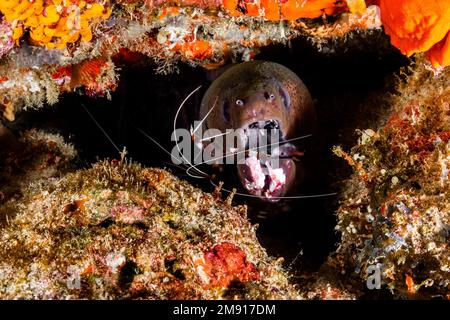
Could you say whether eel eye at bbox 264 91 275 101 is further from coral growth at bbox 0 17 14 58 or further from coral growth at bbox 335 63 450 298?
coral growth at bbox 0 17 14 58

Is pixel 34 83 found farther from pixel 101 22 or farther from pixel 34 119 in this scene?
pixel 34 119

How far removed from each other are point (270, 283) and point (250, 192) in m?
2.41

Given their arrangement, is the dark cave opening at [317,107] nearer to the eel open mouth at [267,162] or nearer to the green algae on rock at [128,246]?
the eel open mouth at [267,162]

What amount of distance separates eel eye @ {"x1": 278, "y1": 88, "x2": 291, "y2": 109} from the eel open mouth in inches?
13.6

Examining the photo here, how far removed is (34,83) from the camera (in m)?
3.71

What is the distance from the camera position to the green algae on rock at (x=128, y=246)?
210 centimetres

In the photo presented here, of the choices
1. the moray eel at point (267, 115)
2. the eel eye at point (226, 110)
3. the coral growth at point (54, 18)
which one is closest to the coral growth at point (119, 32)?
the coral growth at point (54, 18)

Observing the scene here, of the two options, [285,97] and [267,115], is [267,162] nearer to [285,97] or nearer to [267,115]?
[267,115]

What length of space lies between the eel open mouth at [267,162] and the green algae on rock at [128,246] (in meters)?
1.85

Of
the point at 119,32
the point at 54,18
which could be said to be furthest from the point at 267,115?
the point at 54,18

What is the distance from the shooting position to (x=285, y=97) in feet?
15.2

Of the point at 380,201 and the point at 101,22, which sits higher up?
the point at 101,22

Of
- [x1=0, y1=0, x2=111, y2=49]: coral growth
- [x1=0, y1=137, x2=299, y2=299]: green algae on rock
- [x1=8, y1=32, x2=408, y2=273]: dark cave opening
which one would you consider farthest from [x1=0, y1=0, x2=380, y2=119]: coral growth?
[x1=0, y1=137, x2=299, y2=299]: green algae on rock
